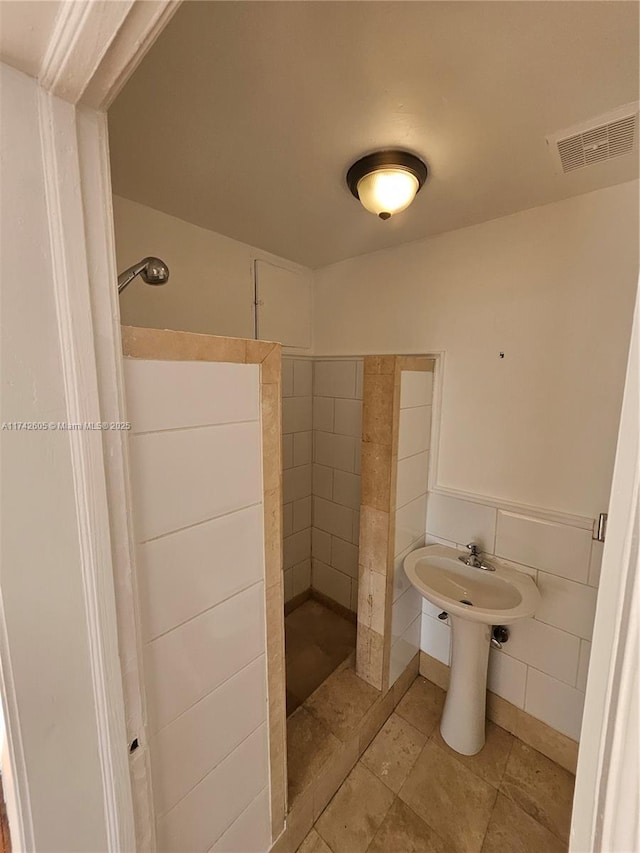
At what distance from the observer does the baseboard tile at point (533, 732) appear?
1.34m

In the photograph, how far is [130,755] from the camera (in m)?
0.65

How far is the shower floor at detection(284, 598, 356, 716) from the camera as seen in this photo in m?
1.61

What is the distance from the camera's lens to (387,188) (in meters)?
1.03

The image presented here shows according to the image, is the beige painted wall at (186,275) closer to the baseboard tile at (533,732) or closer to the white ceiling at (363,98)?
the white ceiling at (363,98)

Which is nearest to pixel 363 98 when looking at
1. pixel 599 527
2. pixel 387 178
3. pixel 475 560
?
pixel 387 178

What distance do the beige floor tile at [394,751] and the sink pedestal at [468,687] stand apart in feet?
0.49

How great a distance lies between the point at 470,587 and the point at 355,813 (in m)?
0.90

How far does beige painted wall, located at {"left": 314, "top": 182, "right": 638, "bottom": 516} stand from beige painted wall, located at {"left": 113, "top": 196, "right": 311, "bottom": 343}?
71 cm

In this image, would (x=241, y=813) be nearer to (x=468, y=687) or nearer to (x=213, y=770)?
(x=213, y=770)

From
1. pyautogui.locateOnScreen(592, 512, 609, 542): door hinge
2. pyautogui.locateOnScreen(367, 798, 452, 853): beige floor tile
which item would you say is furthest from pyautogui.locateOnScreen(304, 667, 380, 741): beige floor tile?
pyautogui.locateOnScreen(592, 512, 609, 542): door hinge

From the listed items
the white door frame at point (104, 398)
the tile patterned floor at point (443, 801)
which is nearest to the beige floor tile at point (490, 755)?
the tile patterned floor at point (443, 801)

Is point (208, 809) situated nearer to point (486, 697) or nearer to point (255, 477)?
point (255, 477)

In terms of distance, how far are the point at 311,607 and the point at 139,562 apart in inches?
70.1

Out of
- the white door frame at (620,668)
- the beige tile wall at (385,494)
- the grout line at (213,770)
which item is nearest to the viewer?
the white door frame at (620,668)
